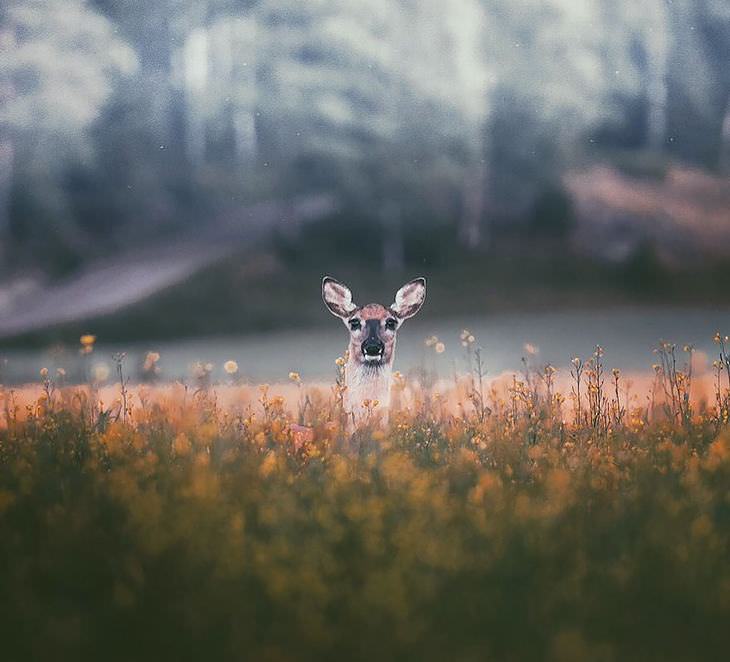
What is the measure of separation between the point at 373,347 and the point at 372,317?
22cm

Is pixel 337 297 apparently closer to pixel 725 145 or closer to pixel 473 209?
pixel 473 209

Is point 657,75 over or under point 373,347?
over

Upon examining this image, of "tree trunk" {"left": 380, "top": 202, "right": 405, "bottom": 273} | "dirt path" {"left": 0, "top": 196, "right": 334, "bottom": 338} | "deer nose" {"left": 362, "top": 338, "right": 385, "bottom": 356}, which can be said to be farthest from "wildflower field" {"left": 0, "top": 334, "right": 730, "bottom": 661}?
"tree trunk" {"left": 380, "top": 202, "right": 405, "bottom": 273}

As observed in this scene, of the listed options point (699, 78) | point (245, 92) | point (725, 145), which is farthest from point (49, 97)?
point (725, 145)

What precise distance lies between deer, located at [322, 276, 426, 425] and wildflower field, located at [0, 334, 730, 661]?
0.37 m

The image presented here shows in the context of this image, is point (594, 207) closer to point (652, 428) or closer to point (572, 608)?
point (652, 428)

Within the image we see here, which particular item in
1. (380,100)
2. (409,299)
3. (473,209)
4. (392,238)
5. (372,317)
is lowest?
(372,317)

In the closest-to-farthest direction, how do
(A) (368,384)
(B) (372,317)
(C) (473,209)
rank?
(A) (368,384) → (B) (372,317) → (C) (473,209)

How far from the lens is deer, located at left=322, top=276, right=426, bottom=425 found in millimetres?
6492

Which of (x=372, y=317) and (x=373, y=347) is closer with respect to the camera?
(x=373, y=347)

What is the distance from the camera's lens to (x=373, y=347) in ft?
21.4

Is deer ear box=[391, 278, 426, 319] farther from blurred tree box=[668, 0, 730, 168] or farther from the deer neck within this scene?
blurred tree box=[668, 0, 730, 168]

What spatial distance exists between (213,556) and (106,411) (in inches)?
94.7

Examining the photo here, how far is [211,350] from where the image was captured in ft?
22.0
